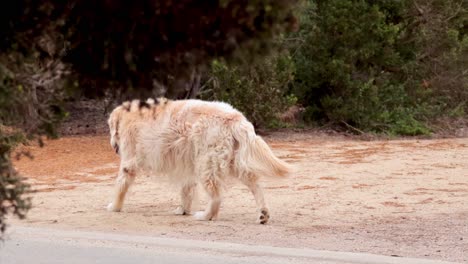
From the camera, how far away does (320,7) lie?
2280 cm

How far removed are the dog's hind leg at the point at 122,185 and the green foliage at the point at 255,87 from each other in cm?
911

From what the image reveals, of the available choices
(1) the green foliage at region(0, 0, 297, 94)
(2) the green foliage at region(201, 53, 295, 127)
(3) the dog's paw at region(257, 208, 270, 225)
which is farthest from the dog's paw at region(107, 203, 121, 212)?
(2) the green foliage at region(201, 53, 295, 127)

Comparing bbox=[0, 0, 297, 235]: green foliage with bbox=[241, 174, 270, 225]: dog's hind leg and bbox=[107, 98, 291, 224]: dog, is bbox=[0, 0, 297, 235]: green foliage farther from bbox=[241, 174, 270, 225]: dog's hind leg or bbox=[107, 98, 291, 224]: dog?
bbox=[241, 174, 270, 225]: dog's hind leg

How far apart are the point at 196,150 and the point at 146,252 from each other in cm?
212

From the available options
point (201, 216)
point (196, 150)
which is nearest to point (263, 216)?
point (201, 216)

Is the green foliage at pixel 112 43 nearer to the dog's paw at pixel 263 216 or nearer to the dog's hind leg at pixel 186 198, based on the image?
the dog's paw at pixel 263 216

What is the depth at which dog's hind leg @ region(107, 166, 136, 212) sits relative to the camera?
12.3 metres

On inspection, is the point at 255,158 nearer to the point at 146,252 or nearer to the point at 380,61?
the point at 146,252

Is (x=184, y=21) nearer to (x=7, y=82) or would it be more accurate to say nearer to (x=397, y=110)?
(x=7, y=82)

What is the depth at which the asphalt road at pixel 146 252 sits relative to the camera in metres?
9.29

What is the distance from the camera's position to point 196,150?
11555 mm

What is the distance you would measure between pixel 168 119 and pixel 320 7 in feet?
38.0

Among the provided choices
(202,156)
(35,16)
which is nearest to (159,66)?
(35,16)

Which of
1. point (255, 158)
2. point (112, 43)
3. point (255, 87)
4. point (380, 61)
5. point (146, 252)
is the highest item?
point (112, 43)
